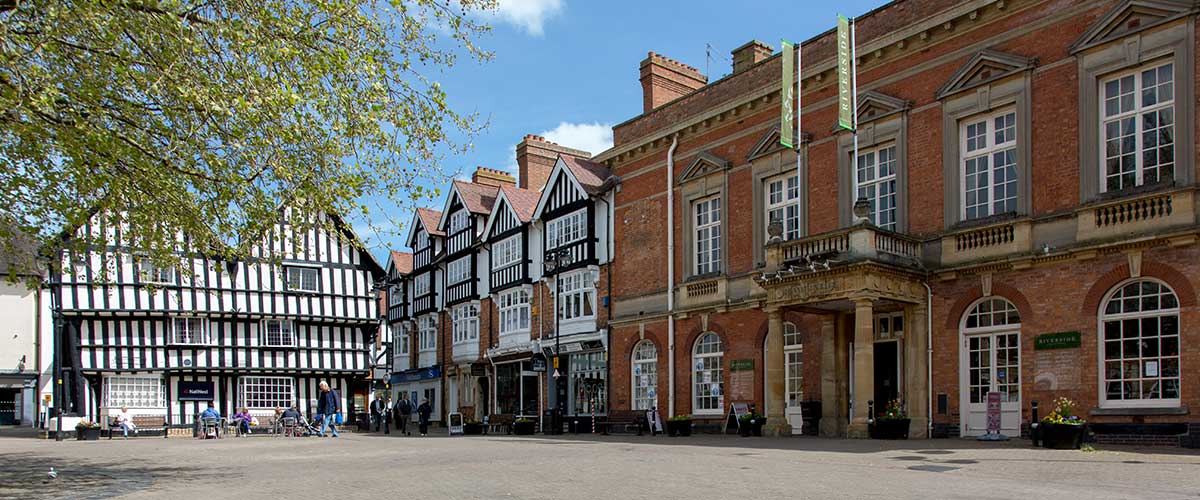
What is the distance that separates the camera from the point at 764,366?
26297mm

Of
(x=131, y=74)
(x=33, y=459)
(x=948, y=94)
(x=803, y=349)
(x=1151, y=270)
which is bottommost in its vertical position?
(x=33, y=459)

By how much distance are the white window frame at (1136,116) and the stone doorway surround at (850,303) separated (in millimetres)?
4241

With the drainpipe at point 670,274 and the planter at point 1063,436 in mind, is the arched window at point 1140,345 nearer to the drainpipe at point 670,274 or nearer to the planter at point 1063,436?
the planter at point 1063,436

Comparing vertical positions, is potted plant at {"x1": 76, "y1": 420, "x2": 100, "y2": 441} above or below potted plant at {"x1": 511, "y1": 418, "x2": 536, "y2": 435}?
below

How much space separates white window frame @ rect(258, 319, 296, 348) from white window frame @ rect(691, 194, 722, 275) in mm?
23369

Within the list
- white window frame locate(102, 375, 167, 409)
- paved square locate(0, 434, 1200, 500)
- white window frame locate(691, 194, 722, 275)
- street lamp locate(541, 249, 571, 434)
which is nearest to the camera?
paved square locate(0, 434, 1200, 500)

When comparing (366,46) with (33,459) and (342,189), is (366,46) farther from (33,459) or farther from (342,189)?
(33,459)

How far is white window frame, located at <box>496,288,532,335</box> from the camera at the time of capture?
131 ft

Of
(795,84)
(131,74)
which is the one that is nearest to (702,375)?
(795,84)

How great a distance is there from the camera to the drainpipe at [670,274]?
29.4 meters

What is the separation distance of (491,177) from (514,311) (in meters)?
11.2

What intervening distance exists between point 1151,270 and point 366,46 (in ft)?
44.6

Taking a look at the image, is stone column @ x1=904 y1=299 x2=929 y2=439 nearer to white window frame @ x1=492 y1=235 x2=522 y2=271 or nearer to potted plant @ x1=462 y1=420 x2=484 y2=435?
potted plant @ x1=462 y1=420 x2=484 y2=435

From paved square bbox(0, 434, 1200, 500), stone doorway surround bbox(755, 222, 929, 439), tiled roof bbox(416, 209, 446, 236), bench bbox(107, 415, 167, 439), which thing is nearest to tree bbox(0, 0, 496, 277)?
paved square bbox(0, 434, 1200, 500)
